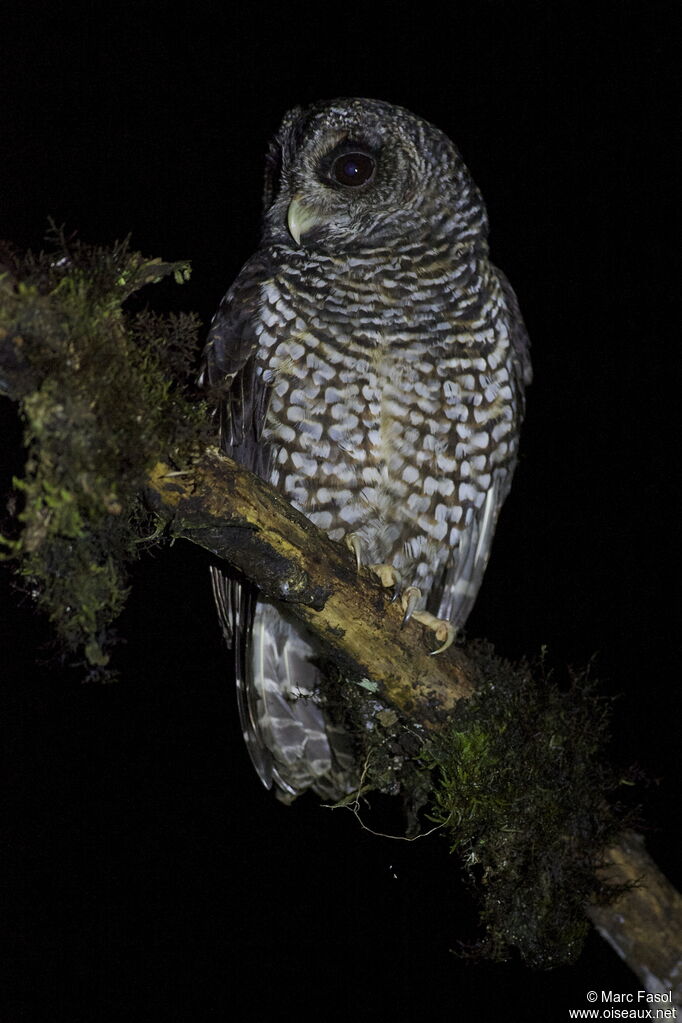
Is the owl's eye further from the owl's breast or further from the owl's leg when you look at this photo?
the owl's leg

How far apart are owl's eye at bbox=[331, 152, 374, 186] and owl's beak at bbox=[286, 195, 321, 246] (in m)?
0.13

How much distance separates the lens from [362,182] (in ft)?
7.95

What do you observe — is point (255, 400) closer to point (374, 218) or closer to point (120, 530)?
point (374, 218)

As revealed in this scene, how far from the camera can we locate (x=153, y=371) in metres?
1.47

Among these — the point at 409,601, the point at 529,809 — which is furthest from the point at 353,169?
the point at 529,809

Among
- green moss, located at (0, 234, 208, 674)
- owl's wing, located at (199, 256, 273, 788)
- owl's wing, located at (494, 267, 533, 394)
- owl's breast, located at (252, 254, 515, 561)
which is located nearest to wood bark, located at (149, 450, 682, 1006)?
green moss, located at (0, 234, 208, 674)

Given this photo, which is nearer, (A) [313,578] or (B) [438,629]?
(A) [313,578]

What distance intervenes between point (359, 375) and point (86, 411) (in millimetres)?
954

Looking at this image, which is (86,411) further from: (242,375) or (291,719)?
(291,719)

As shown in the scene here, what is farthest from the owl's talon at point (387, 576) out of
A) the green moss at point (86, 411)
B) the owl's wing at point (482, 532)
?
the green moss at point (86, 411)

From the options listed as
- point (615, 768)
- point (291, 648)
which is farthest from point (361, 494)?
point (615, 768)

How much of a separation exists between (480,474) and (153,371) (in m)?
1.15

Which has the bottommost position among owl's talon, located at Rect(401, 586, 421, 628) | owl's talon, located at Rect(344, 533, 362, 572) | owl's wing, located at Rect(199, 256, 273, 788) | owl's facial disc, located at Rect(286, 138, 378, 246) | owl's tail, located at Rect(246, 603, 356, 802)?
owl's tail, located at Rect(246, 603, 356, 802)

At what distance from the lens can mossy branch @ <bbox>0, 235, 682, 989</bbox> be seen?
1353 millimetres
